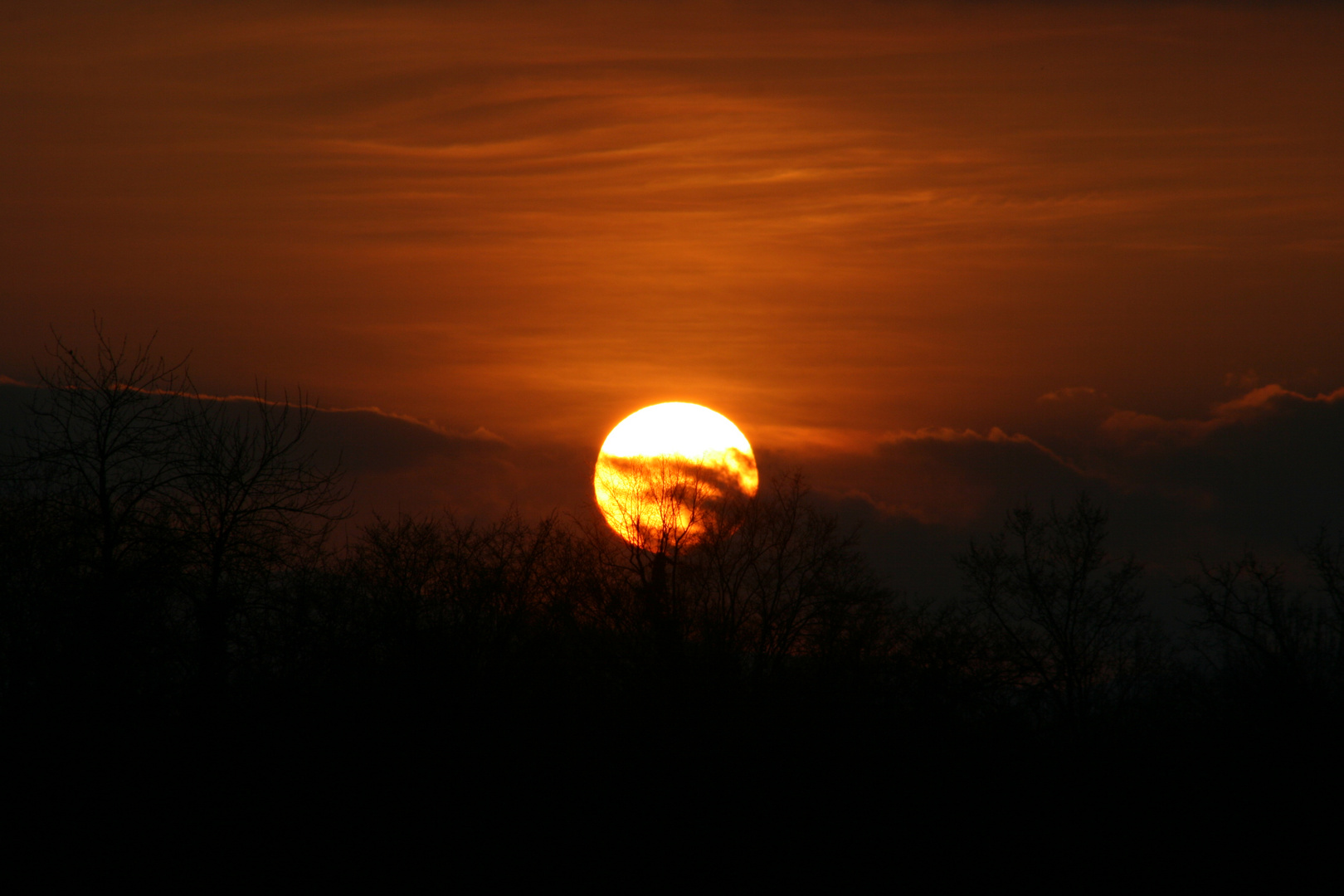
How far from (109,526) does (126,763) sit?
5.05m

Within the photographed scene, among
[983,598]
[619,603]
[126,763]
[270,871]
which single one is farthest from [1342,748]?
[126,763]

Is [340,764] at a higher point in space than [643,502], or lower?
lower

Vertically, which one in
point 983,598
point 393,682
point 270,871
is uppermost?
point 983,598

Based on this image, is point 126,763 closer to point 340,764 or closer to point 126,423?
point 340,764

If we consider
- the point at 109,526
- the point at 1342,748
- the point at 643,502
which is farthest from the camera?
the point at 643,502

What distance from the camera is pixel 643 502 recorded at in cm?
4153

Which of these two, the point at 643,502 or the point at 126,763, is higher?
the point at 643,502

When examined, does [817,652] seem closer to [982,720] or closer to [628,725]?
[982,720]

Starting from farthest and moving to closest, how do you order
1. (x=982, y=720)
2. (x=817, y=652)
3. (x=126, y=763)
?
(x=817, y=652)
(x=982, y=720)
(x=126, y=763)

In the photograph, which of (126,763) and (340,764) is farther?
(340,764)

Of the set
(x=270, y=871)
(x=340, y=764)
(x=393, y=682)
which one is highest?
(x=393, y=682)

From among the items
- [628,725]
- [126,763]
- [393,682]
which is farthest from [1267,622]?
[126,763]

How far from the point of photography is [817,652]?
35.9m

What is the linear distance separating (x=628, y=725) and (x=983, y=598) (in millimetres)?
18288
